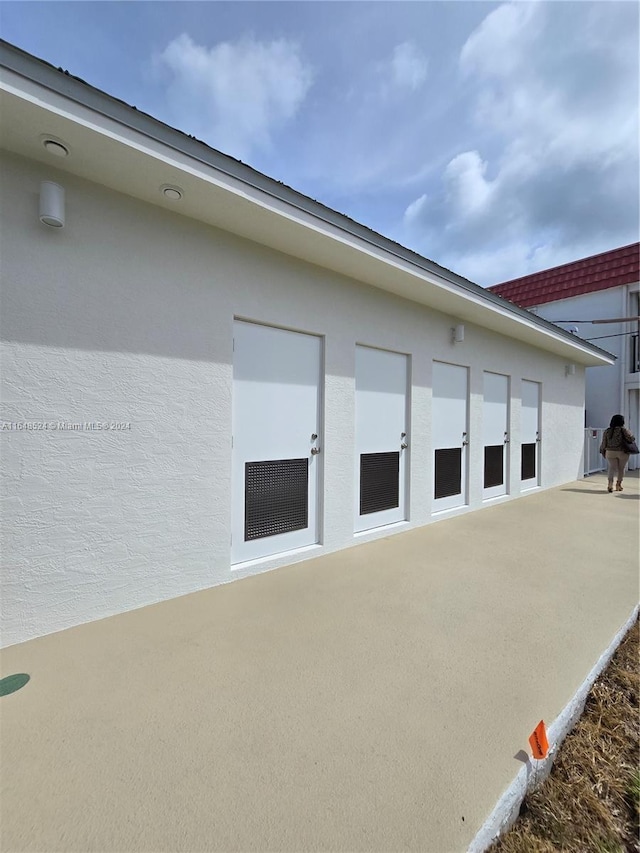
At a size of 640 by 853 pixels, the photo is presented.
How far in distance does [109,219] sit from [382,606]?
10.7 ft

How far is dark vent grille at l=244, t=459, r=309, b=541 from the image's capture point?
3285 mm

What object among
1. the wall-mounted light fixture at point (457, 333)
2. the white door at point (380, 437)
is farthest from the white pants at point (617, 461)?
the white door at point (380, 437)

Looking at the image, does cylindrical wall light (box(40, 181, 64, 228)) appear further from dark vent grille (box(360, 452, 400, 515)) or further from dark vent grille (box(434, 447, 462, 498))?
dark vent grille (box(434, 447, 462, 498))

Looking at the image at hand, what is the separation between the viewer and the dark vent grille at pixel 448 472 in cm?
515

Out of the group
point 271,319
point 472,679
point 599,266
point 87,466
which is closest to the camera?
point 472,679

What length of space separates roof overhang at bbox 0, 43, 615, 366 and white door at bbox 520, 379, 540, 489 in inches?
149

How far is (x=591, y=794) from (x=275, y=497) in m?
2.60

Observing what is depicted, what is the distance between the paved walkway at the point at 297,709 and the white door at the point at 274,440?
46 centimetres

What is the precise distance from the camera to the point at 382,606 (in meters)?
2.70

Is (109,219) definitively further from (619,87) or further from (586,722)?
(619,87)

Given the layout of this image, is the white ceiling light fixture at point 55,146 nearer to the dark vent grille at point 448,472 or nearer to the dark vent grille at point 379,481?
the dark vent grille at point 379,481

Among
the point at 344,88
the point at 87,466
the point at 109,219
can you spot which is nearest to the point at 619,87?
the point at 344,88

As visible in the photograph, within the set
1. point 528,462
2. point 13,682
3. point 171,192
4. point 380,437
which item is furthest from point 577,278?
point 13,682

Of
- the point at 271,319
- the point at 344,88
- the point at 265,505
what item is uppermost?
the point at 344,88
